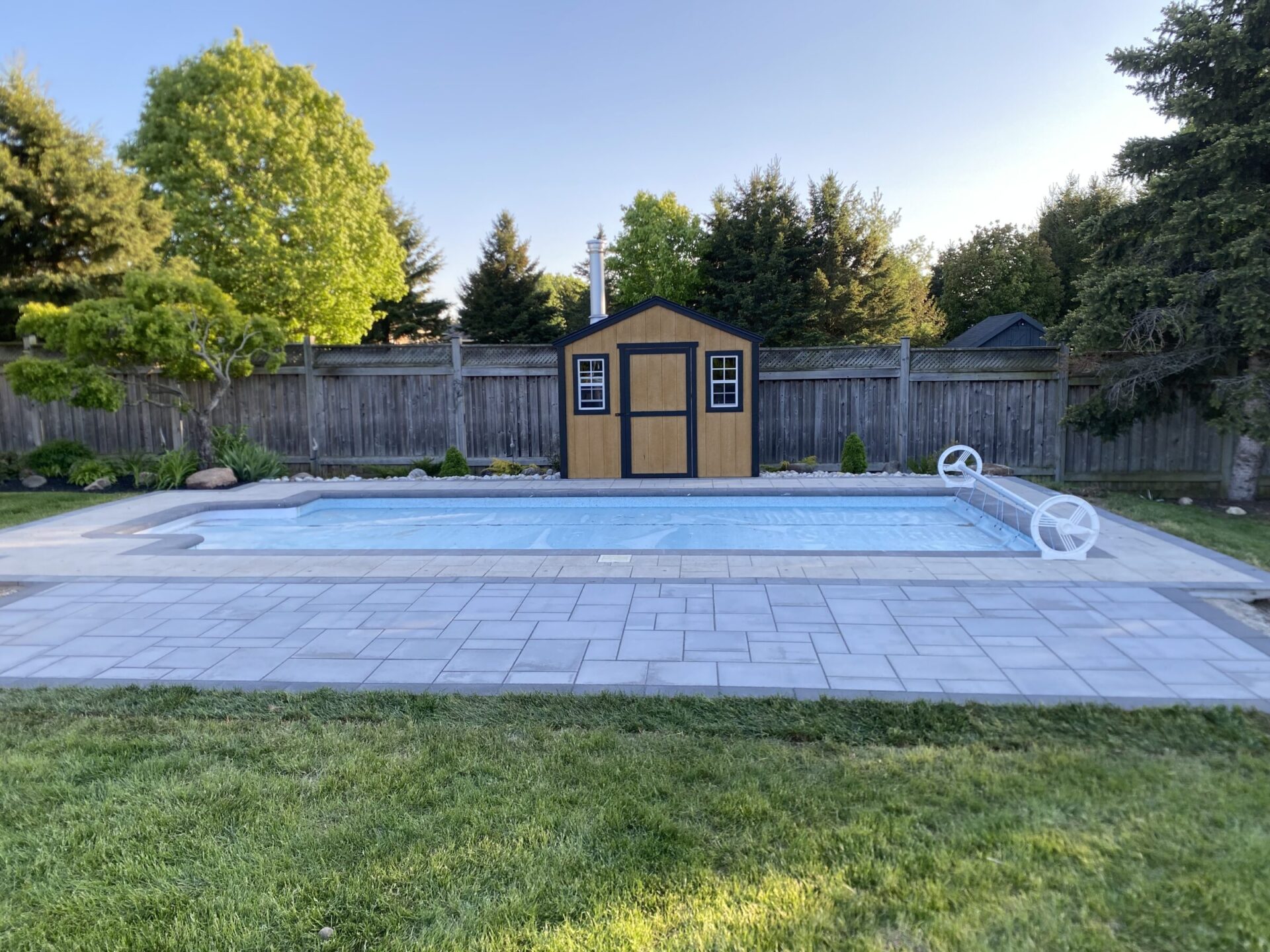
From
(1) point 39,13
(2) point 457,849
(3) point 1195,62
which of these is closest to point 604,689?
(2) point 457,849

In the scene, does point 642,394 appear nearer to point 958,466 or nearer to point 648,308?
point 648,308

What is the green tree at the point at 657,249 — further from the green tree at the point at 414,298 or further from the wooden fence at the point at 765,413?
the wooden fence at the point at 765,413

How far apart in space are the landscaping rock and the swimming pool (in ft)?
4.98

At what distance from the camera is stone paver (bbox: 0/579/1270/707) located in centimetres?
347

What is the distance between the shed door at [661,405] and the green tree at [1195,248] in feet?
15.5

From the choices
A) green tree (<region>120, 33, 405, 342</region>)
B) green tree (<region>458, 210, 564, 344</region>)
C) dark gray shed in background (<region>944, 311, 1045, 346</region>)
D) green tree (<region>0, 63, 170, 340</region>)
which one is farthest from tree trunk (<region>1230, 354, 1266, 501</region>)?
green tree (<region>458, 210, 564, 344</region>)

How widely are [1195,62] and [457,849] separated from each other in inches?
411

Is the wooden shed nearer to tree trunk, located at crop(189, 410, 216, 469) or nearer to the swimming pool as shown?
the swimming pool

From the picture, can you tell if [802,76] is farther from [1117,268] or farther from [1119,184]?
[1119,184]

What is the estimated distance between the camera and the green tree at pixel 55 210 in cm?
1355

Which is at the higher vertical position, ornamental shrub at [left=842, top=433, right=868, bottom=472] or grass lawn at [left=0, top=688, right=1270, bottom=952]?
ornamental shrub at [left=842, top=433, right=868, bottom=472]

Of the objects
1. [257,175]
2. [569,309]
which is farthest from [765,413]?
[569,309]

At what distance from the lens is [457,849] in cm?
221

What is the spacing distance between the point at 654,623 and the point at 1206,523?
253 inches
